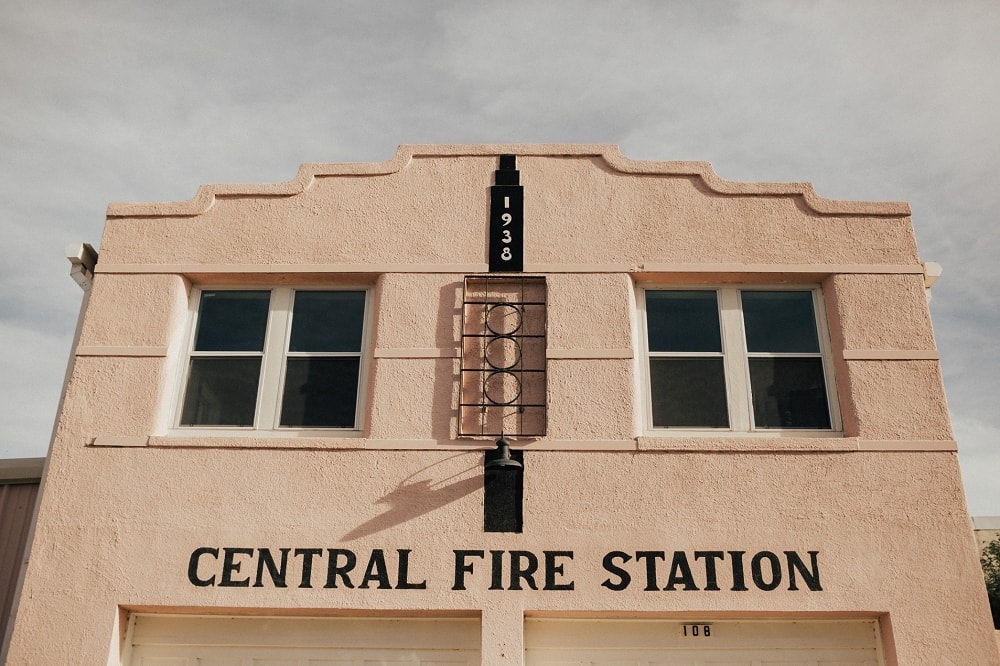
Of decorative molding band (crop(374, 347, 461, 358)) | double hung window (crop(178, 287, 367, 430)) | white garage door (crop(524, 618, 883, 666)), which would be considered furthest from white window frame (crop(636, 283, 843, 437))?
double hung window (crop(178, 287, 367, 430))

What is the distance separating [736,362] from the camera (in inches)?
307

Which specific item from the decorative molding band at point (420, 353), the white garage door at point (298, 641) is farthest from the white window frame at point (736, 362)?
the white garage door at point (298, 641)

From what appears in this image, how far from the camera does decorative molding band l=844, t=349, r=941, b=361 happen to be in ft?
24.8

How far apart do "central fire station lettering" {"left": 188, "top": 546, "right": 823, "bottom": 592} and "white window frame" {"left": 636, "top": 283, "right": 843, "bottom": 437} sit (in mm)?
1104

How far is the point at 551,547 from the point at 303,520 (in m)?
2.08

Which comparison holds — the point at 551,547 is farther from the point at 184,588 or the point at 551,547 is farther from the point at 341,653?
the point at 184,588

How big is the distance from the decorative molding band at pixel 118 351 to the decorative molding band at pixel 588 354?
139 inches

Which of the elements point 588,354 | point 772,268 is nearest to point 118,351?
point 588,354

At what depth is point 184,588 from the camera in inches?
273

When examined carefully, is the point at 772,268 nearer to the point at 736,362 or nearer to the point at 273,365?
the point at 736,362

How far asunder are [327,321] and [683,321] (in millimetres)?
3361

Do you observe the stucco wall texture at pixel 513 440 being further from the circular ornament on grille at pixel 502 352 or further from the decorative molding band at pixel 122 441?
the circular ornament on grille at pixel 502 352

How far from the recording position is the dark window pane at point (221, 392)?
778 centimetres

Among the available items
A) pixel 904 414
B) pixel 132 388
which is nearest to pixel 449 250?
pixel 132 388
